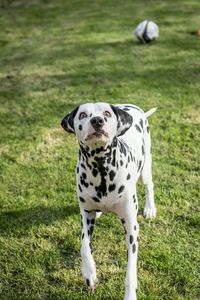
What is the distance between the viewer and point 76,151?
6703 millimetres

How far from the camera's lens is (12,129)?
753 centimetres

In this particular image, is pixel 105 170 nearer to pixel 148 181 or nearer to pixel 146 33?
pixel 148 181

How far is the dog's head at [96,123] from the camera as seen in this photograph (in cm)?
344

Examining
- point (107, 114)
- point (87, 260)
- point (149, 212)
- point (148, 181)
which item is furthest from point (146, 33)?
point (87, 260)

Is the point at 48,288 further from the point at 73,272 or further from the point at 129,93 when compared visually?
the point at 129,93

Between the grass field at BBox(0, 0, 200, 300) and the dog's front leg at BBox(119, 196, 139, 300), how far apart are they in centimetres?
25

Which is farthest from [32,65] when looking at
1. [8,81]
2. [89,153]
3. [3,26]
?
[89,153]

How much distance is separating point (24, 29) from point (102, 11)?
10.2ft

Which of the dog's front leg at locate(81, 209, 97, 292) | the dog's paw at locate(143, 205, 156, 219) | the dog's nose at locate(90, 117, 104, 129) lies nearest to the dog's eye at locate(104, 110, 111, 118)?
the dog's nose at locate(90, 117, 104, 129)

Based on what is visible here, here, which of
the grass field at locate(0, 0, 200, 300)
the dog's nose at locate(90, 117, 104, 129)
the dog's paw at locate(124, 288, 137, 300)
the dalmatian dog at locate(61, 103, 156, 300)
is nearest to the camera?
the dog's nose at locate(90, 117, 104, 129)

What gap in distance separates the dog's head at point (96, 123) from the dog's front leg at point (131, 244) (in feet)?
2.30

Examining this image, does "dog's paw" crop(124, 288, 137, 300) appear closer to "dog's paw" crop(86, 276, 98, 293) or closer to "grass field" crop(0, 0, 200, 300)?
"grass field" crop(0, 0, 200, 300)

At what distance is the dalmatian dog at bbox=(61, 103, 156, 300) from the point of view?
3561mm

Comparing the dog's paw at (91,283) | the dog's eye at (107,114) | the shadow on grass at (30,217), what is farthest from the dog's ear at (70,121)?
the shadow on grass at (30,217)
